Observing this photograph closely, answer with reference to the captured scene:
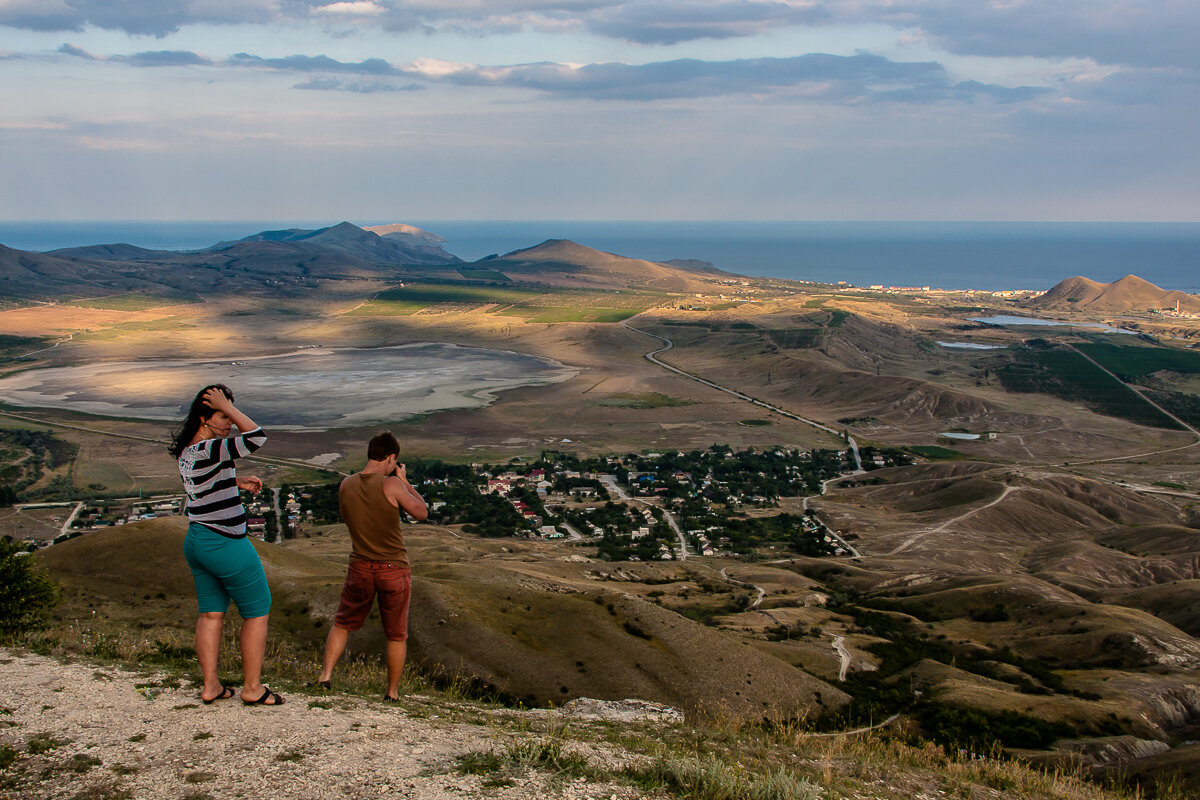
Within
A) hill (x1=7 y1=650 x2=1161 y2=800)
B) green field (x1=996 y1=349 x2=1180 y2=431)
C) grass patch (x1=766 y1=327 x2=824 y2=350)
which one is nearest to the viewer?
hill (x1=7 y1=650 x2=1161 y2=800)

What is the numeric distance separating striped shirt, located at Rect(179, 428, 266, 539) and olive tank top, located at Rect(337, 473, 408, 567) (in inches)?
38.0

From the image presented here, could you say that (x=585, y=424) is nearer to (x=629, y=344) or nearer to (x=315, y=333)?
(x=629, y=344)

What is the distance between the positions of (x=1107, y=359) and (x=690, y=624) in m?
117

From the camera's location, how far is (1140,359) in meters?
116

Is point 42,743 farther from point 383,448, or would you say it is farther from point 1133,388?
point 1133,388

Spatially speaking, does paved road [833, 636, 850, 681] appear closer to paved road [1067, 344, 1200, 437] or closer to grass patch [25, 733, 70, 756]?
grass patch [25, 733, 70, 756]

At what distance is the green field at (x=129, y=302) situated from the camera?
484 feet

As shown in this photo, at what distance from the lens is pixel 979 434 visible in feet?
267

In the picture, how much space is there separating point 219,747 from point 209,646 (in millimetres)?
1040

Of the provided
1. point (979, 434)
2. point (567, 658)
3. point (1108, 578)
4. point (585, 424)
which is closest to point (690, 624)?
point (567, 658)

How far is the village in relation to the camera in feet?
→ 161

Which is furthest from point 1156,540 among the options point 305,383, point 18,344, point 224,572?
point 18,344

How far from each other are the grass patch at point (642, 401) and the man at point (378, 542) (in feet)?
268

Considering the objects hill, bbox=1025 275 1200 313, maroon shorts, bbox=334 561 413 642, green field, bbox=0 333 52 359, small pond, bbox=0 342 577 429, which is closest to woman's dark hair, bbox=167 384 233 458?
maroon shorts, bbox=334 561 413 642
